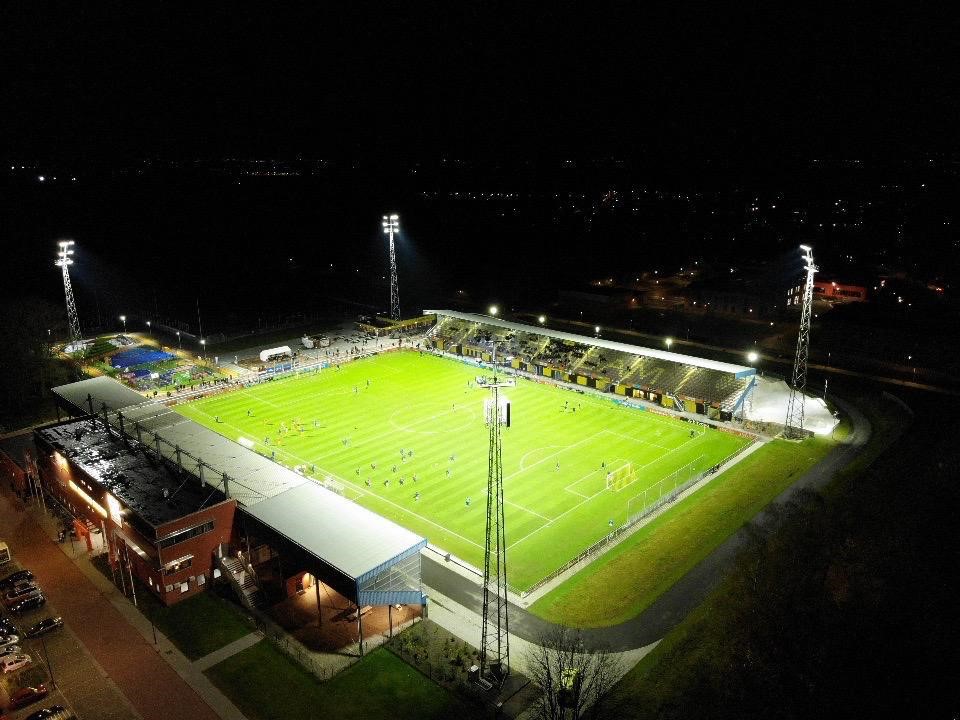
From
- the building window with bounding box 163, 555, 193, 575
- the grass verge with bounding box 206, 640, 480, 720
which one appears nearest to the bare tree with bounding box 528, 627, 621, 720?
the grass verge with bounding box 206, 640, 480, 720

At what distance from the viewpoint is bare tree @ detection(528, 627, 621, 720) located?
71.5 feet

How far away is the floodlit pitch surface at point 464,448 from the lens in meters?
36.9

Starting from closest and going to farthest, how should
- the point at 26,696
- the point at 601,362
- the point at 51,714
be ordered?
1. the point at 51,714
2. the point at 26,696
3. the point at 601,362

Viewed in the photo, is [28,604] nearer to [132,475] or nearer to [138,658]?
[138,658]

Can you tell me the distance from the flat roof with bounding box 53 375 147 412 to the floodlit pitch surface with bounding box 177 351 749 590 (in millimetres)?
5667

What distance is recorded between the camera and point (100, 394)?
160 ft

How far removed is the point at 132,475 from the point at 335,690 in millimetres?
17806

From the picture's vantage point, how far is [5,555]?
3259 cm

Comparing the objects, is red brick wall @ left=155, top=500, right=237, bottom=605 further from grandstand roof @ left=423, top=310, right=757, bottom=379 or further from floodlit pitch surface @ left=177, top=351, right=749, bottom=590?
grandstand roof @ left=423, top=310, right=757, bottom=379

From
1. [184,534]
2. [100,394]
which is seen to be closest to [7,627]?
[184,534]

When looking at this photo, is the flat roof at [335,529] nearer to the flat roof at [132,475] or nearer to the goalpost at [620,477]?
the flat roof at [132,475]

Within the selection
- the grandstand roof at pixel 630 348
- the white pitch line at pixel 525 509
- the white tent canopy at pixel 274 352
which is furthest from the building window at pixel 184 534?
the grandstand roof at pixel 630 348

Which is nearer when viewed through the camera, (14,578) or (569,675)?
(569,675)

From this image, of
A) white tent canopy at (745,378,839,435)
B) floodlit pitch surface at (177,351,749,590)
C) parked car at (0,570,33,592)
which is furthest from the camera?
white tent canopy at (745,378,839,435)
